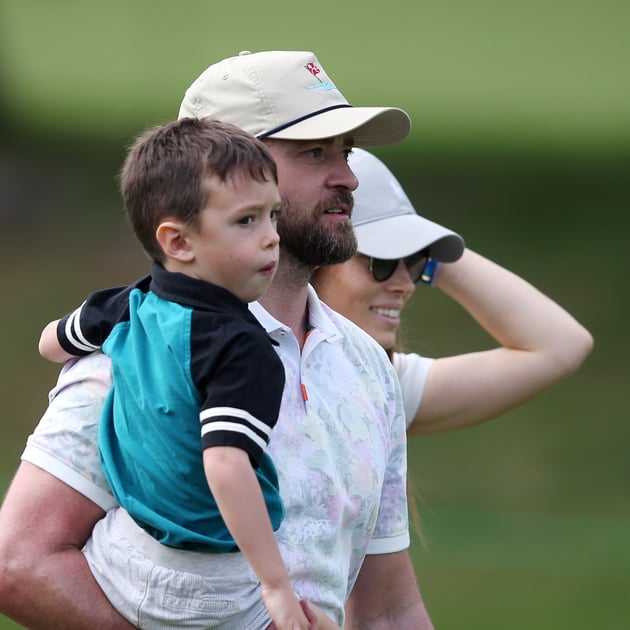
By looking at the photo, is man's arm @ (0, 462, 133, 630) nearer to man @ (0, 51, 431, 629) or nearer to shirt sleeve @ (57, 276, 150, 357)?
man @ (0, 51, 431, 629)

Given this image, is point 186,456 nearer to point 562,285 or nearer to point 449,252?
point 449,252

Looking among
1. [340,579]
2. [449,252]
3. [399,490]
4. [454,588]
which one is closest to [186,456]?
[340,579]

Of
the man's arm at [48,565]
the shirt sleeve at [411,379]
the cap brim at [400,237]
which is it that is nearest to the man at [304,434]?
the man's arm at [48,565]

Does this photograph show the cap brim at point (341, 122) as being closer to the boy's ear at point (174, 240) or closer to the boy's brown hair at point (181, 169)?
the boy's brown hair at point (181, 169)

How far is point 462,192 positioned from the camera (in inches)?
325

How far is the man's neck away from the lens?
2.03 m

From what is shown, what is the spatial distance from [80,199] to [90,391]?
700 cm

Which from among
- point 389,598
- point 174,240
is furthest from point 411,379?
point 174,240

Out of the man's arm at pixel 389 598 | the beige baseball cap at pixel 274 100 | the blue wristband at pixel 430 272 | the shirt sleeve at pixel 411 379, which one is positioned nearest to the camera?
the beige baseball cap at pixel 274 100

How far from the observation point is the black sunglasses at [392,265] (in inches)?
112

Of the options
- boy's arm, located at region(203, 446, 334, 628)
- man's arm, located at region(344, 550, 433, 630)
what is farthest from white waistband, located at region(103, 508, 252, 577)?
man's arm, located at region(344, 550, 433, 630)

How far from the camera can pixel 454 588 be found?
6.44 metres

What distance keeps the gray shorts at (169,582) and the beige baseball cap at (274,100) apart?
2.41 feet

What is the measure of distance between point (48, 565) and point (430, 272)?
1.64 metres
